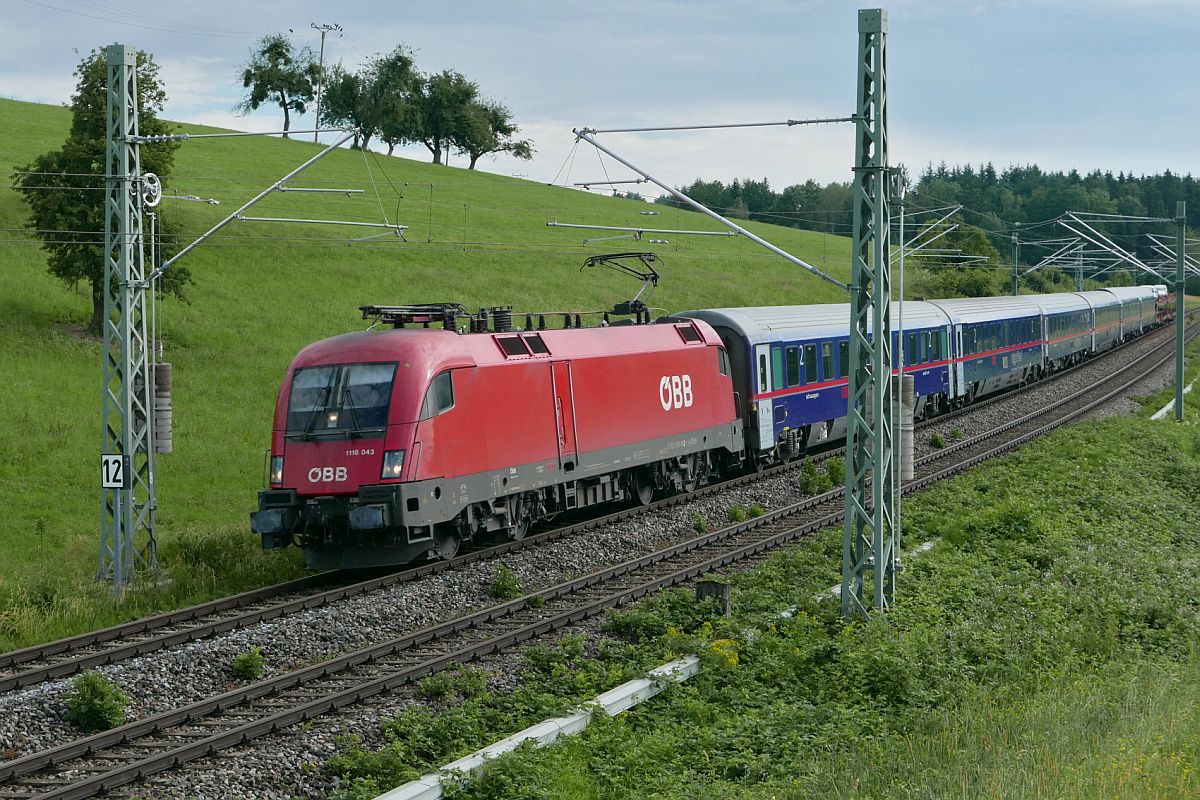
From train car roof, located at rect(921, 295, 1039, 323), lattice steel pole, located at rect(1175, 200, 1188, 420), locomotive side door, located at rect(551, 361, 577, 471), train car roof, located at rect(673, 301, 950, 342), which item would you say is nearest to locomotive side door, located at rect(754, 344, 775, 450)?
train car roof, located at rect(673, 301, 950, 342)

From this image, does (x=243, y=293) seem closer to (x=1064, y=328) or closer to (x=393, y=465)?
(x=1064, y=328)

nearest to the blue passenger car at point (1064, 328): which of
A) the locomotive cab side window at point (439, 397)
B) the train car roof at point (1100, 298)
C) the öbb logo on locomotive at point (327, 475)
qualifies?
the train car roof at point (1100, 298)

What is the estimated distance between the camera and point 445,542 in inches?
727

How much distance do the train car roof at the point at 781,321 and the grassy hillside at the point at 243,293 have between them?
417 inches

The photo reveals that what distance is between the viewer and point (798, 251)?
79.1 metres

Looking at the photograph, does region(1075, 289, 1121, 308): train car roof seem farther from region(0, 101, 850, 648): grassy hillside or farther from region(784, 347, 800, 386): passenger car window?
region(784, 347, 800, 386): passenger car window

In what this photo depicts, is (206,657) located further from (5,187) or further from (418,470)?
(5,187)

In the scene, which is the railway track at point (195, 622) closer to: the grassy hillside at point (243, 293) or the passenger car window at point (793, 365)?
the grassy hillside at point (243, 293)

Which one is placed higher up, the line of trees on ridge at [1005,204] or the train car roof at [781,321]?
the line of trees on ridge at [1005,204]

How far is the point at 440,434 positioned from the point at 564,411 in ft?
11.6

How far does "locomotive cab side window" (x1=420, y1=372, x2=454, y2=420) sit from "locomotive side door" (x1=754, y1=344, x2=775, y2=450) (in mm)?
10587

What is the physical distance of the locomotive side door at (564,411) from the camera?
20.2m

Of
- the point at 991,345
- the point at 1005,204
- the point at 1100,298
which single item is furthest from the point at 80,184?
the point at 1005,204

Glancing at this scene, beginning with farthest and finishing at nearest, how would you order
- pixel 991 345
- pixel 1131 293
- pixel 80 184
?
pixel 1131 293
pixel 991 345
pixel 80 184
